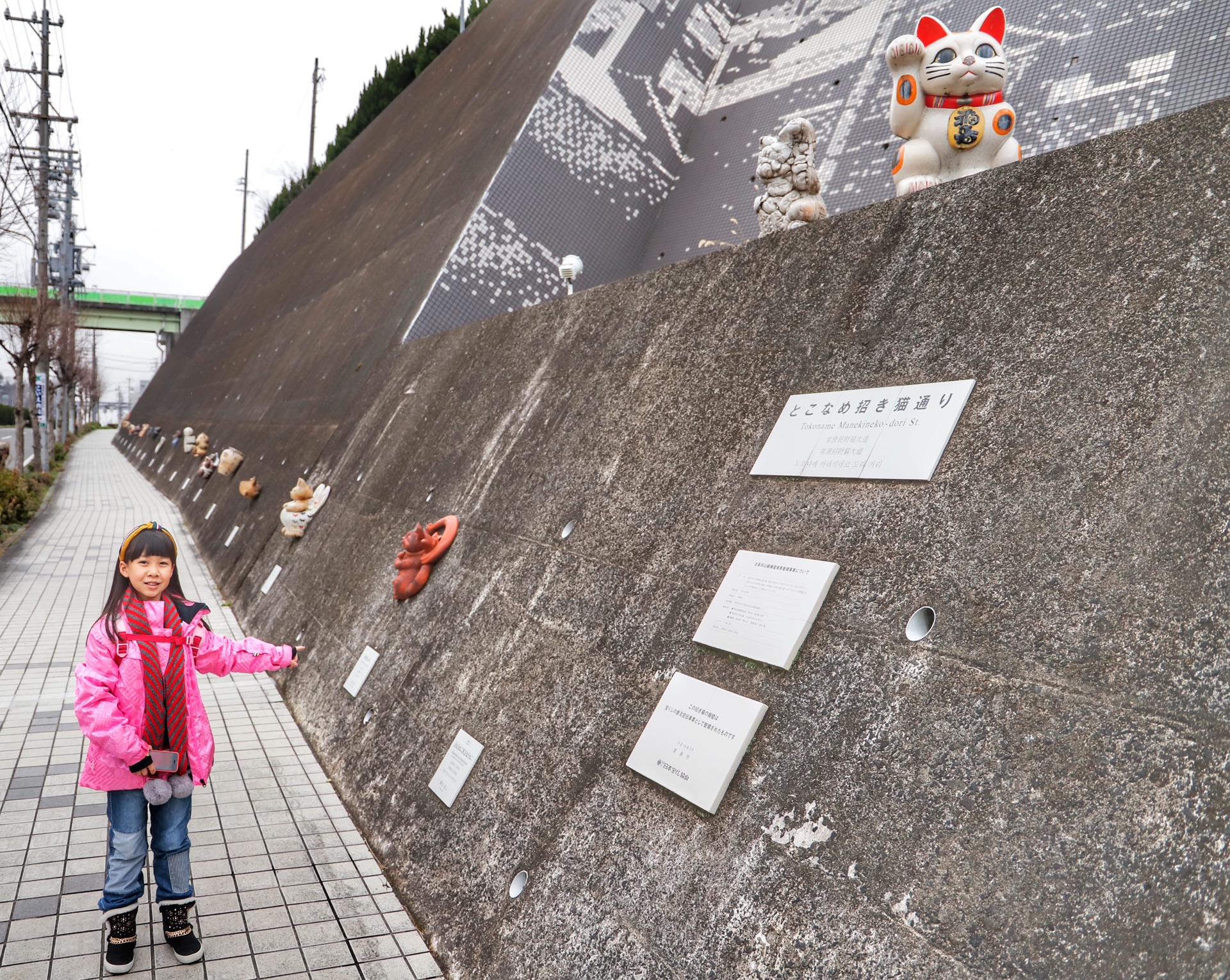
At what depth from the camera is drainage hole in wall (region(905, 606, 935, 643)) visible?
220cm

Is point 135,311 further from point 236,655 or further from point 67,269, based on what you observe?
point 236,655

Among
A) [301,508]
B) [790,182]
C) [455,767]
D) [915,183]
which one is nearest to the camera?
[455,767]

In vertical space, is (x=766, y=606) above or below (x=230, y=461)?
above

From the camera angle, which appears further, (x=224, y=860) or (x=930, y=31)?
(x=930, y=31)

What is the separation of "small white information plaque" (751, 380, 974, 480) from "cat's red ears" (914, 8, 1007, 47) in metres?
2.47

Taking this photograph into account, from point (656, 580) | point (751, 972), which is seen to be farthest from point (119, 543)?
point (751, 972)

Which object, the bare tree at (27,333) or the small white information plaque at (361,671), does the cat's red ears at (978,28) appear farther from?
the bare tree at (27,333)

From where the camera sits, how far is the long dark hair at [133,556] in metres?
2.86

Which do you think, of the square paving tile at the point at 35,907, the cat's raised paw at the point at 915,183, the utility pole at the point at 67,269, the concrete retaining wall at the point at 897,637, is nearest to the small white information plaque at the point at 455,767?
the concrete retaining wall at the point at 897,637

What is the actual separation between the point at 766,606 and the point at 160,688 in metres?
2.01

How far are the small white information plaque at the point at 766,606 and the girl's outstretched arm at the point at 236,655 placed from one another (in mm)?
1582

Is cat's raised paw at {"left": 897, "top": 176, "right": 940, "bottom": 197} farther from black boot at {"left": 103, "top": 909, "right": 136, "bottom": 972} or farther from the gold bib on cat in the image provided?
black boot at {"left": 103, "top": 909, "right": 136, "bottom": 972}

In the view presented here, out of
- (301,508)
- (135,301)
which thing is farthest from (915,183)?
(135,301)

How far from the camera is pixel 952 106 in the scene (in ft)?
13.7
